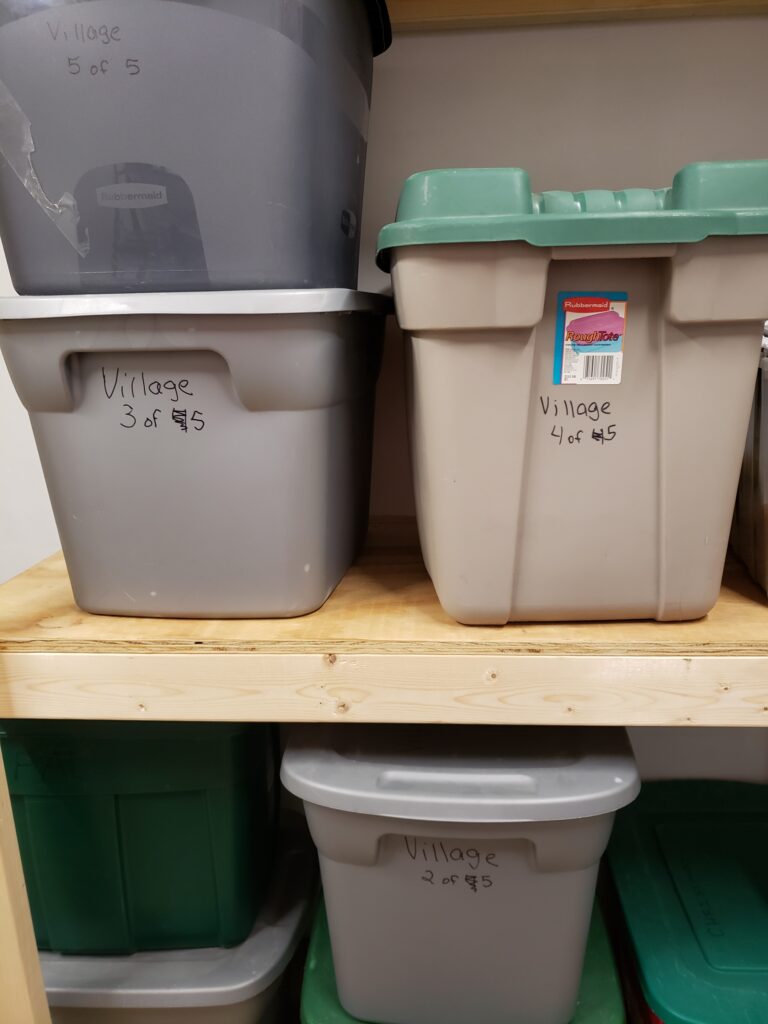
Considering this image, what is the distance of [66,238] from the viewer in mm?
668

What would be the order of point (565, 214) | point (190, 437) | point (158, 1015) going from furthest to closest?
point (158, 1015), point (190, 437), point (565, 214)

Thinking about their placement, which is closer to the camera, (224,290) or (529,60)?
(224,290)

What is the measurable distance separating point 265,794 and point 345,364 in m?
0.61

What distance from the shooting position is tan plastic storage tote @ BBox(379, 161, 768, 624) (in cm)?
59

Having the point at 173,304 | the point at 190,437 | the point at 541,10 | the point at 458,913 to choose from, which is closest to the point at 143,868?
the point at 458,913

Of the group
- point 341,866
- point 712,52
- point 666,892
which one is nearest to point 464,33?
point 712,52

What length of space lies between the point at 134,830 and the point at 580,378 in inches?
29.2

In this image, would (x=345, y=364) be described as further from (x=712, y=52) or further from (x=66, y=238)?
(x=712, y=52)

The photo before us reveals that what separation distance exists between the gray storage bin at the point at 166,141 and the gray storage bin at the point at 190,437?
41mm

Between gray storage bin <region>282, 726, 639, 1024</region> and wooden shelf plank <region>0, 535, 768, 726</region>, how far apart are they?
0.30 ft

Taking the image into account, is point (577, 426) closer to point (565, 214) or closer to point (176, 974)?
point (565, 214)

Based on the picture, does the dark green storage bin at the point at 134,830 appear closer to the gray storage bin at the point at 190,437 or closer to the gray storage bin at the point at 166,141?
the gray storage bin at the point at 190,437

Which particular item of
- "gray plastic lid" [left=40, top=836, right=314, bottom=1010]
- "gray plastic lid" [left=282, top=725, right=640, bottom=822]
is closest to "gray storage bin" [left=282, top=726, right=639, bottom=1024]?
"gray plastic lid" [left=282, top=725, right=640, bottom=822]

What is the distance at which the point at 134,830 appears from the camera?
34.3 inches
